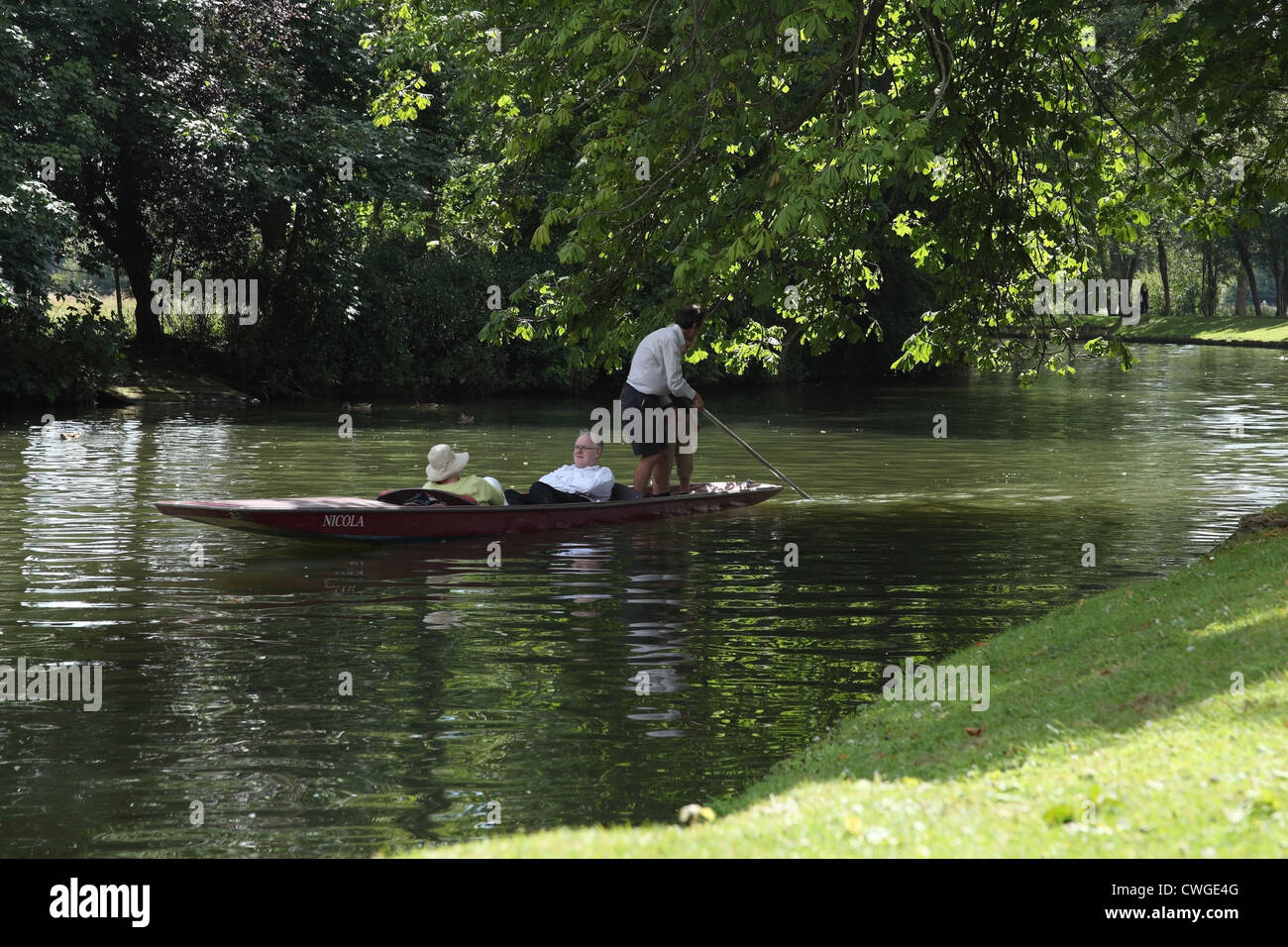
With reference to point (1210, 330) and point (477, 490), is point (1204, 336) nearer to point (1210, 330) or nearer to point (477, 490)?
point (1210, 330)

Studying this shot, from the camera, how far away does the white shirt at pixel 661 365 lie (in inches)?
597

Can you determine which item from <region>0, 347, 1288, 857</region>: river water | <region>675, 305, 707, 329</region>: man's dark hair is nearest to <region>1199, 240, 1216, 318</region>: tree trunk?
<region>0, 347, 1288, 857</region>: river water

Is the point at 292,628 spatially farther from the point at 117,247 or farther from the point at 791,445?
the point at 117,247

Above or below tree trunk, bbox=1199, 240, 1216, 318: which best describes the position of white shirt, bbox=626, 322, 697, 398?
below

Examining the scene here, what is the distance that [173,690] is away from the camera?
27.8 ft

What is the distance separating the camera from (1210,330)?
7362 cm

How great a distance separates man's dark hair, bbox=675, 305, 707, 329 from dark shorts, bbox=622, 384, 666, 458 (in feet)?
2.71

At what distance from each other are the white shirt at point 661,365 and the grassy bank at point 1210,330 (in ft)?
174

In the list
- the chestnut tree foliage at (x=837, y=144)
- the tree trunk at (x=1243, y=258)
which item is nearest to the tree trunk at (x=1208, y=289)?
the tree trunk at (x=1243, y=258)

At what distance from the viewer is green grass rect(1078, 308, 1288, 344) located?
67.2 meters

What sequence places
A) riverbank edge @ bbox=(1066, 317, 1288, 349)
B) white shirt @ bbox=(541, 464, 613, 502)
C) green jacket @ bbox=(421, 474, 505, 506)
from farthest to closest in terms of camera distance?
riverbank edge @ bbox=(1066, 317, 1288, 349) < white shirt @ bbox=(541, 464, 613, 502) < green jacket @ bbox=(421, 474, 505, 506)

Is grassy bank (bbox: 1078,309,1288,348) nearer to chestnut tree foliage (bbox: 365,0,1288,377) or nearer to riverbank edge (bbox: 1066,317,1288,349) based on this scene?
riverbank edge (bbox: 1066,317,1288,349)

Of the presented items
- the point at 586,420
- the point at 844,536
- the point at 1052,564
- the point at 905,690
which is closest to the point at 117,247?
the point at 586,420

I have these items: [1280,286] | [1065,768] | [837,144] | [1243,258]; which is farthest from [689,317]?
[1280,286]
